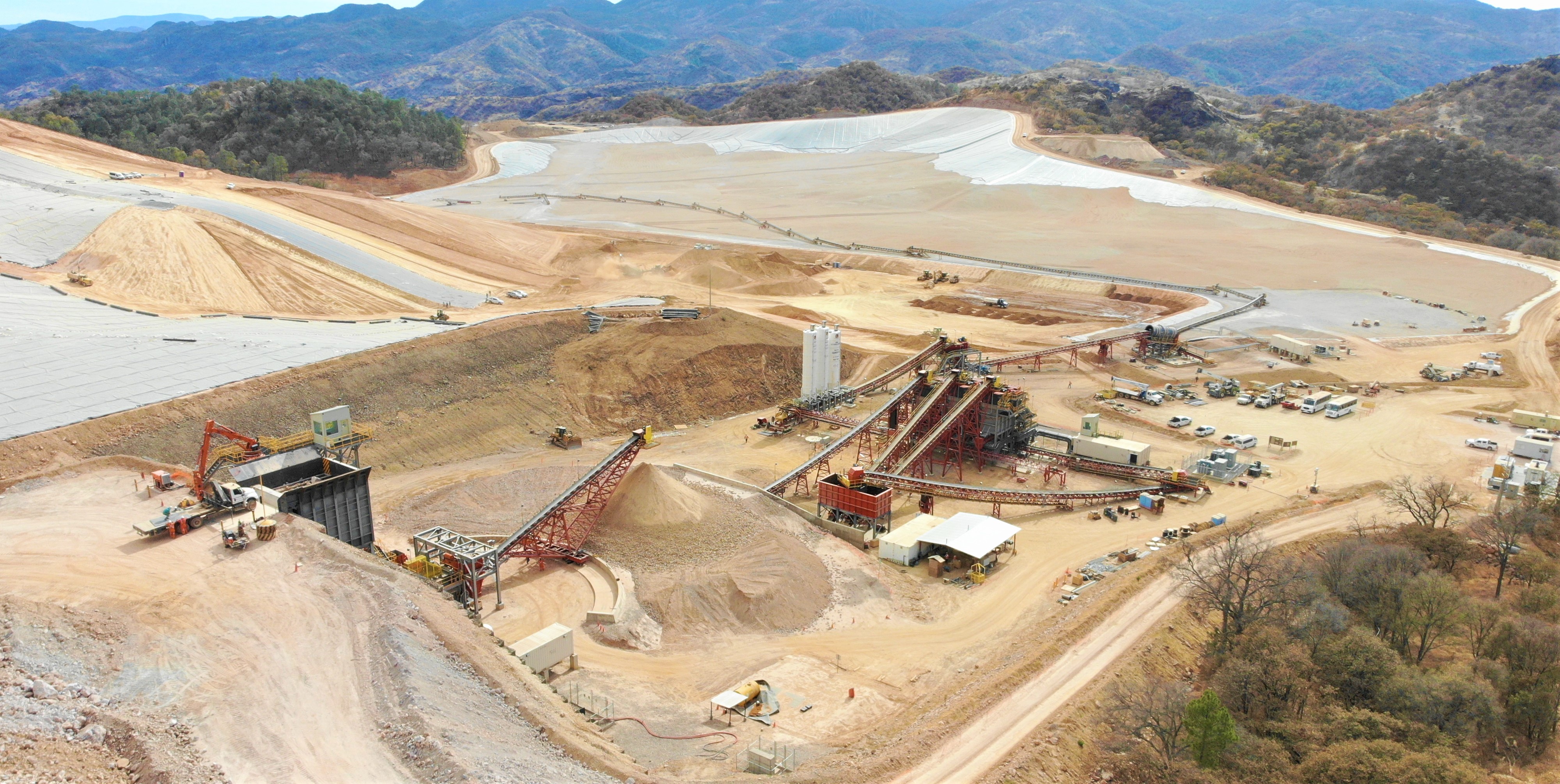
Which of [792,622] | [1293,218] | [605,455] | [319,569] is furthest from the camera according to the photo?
[1293,218]

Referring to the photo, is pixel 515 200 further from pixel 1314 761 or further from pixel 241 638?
pixel 1314 761

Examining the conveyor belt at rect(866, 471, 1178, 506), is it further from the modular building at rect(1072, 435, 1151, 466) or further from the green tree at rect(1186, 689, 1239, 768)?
the green tree at rect(1186, 689, 1239, 768)

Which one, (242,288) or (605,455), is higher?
(242,288)

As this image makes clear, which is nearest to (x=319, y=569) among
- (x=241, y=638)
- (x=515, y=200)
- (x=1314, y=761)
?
(x=241, y=638)

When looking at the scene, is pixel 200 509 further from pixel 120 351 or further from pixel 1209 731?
pixel 1209 731

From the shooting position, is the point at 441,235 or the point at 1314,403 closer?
the point at 1314,403

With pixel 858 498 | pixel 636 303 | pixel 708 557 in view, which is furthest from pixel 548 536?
pixel 636 303
